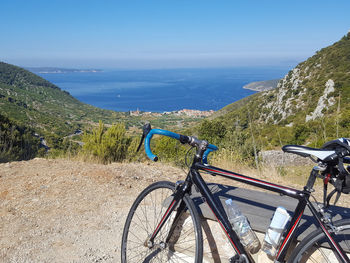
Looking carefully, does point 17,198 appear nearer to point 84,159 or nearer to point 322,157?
point 84,159

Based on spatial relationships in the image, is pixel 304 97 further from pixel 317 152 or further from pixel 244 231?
pixel 317 152

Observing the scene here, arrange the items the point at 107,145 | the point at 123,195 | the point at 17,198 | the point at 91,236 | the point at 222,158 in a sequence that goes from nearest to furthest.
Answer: the point at 91,236 → the point at 17,198 → the point at 123,195 → the point at 222,158 → the point at 107,145

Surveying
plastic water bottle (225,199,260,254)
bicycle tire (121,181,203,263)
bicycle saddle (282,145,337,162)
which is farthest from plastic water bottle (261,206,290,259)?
bicycle tire (121,181,203,263)

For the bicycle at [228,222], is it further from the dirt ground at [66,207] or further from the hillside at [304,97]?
the hillside at [304,97]

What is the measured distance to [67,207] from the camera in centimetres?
406

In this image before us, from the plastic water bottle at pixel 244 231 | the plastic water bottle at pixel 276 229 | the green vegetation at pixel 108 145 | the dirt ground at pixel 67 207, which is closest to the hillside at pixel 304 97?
the green vegetation at pixel 108 145

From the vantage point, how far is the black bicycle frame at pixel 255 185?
1.64 m

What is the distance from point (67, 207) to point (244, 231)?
2853 mm

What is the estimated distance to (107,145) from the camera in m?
7.07

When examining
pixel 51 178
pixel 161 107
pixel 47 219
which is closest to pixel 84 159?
pixel 51 178

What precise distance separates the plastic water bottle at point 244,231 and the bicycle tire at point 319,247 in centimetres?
39

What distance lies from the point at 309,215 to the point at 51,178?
4.20 meters

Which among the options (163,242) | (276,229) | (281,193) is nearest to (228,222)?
(276,229)

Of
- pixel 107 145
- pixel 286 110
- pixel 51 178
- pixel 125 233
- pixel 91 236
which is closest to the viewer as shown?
pixel 125 233
